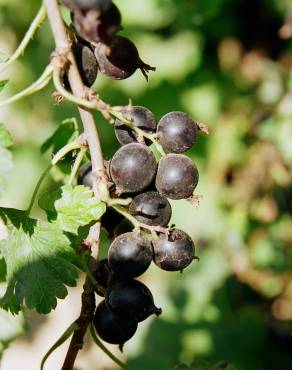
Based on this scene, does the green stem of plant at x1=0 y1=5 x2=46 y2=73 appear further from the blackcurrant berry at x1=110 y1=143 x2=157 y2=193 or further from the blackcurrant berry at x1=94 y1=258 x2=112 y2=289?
the blackcurrant berry at x1=94 y1=258 x2=112 y2=289

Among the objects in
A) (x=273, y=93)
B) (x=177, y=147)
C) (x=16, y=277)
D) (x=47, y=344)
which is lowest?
(x=47, y=344)

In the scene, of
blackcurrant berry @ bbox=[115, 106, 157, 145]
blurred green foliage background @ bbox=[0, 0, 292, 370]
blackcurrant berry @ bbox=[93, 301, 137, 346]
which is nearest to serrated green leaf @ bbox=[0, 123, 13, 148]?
blackcurrant berry @ bbox=[115, 106, 157, 145]

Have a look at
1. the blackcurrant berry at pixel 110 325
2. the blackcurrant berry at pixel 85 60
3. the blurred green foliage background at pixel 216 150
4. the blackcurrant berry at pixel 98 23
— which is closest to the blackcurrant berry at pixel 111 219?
the blackcurrant berry at pixel 110 325

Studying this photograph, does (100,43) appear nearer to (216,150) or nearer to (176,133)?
(176,133)

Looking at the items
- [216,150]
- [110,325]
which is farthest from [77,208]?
[216,150]

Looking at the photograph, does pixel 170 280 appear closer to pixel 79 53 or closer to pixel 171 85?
pixel 171 85

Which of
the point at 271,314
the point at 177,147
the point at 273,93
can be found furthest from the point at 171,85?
the point at 177,147
